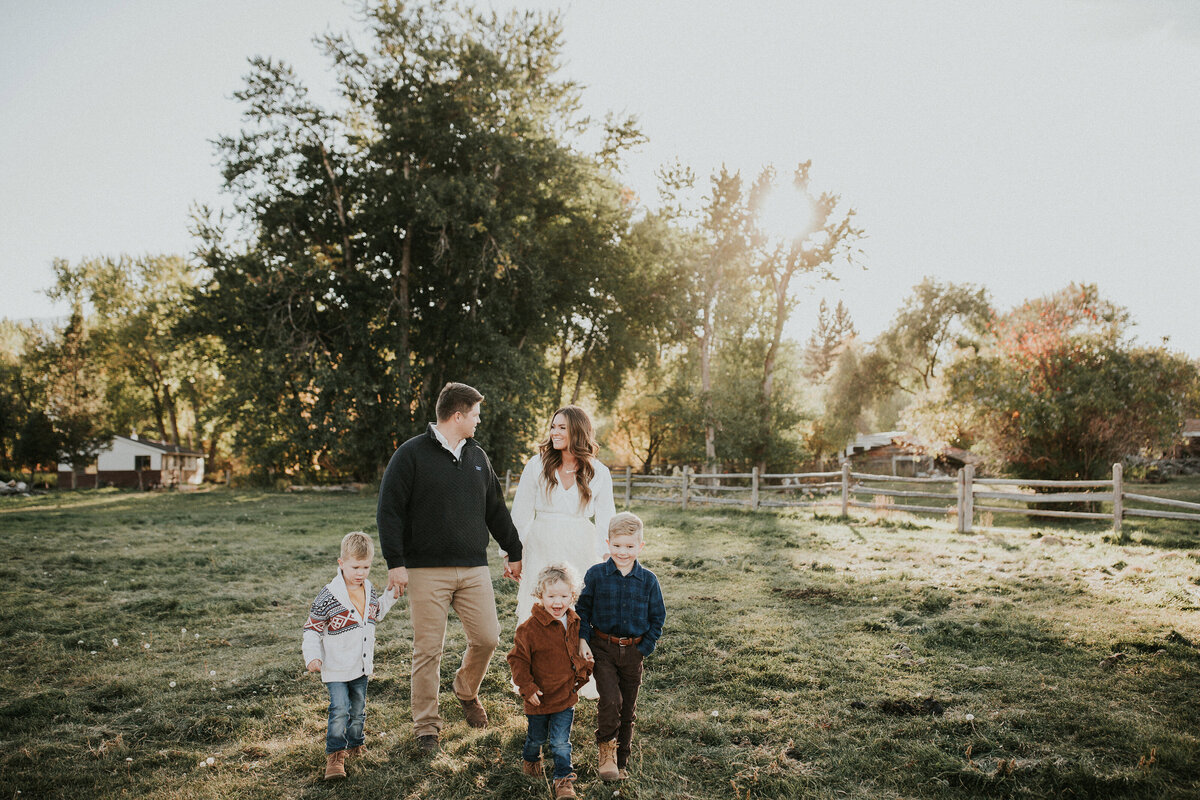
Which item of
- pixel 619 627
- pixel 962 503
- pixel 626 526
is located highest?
pixel 626 526

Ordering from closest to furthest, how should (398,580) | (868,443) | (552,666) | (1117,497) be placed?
(552,666) < (398,580) < (1117,497) < (868,443)

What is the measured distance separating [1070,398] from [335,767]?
16159mm

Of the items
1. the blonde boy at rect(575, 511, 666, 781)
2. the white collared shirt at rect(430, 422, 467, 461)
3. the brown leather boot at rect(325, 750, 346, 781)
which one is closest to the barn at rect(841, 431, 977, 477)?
the blonde boy at rect(575, 511, 666, 781)

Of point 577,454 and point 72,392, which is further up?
point 72,392

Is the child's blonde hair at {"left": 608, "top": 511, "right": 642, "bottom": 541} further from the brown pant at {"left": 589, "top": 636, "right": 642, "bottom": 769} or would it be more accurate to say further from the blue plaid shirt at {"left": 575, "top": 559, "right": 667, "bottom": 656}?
the brown pant at {"left": 589, "top": 636, "right": 642, "bottom": 769}

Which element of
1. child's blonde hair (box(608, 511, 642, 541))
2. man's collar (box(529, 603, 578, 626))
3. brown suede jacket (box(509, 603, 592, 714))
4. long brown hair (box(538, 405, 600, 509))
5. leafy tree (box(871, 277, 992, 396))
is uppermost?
leafy tree (box(871, 277, 992, 396))

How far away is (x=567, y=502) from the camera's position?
4.50 meters

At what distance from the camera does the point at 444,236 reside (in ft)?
64.6

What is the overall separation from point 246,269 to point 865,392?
1074 inches

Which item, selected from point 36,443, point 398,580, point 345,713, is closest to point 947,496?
point 398,580

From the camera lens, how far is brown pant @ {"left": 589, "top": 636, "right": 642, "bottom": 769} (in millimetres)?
3609

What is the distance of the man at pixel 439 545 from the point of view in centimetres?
397

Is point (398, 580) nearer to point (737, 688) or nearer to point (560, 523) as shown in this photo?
point (560, 523)

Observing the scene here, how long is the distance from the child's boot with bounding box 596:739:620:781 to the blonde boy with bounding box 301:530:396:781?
1.30 meters
